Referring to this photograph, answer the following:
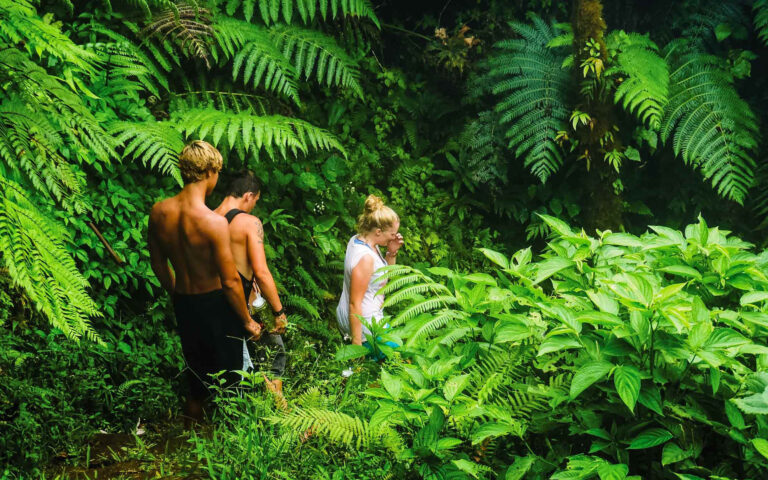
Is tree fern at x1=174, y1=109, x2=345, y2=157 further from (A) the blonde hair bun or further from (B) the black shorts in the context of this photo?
(B) the black shorts

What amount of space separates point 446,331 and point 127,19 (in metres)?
4.06

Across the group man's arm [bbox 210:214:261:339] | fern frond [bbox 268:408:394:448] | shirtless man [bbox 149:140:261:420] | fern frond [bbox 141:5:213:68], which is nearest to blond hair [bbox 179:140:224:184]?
shirtless man [bbox 149:140:261:420]

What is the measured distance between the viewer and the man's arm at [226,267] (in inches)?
132

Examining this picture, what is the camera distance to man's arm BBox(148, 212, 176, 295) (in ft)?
11.7

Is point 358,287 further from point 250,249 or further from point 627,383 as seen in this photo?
point 627,383

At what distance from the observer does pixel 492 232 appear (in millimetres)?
7133

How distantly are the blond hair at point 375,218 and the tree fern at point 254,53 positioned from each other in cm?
148

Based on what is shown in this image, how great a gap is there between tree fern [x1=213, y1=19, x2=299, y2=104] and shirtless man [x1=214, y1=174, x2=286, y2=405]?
1408mm

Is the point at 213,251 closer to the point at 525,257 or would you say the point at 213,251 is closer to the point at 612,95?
Answer: the point at 525,257

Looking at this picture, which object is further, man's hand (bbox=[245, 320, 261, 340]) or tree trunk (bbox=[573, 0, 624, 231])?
tree trunk (bbox=[573, 0, 624, 231])

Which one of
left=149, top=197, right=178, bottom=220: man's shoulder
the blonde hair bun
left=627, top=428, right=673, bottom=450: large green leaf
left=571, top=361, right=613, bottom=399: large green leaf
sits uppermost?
left=571, top=361, right=613, bottom=399: large green leaf

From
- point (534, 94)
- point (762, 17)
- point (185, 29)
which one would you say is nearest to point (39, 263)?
point (185, 29)

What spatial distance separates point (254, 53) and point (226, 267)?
7.87 ft

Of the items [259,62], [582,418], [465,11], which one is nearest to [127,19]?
[259,62]
